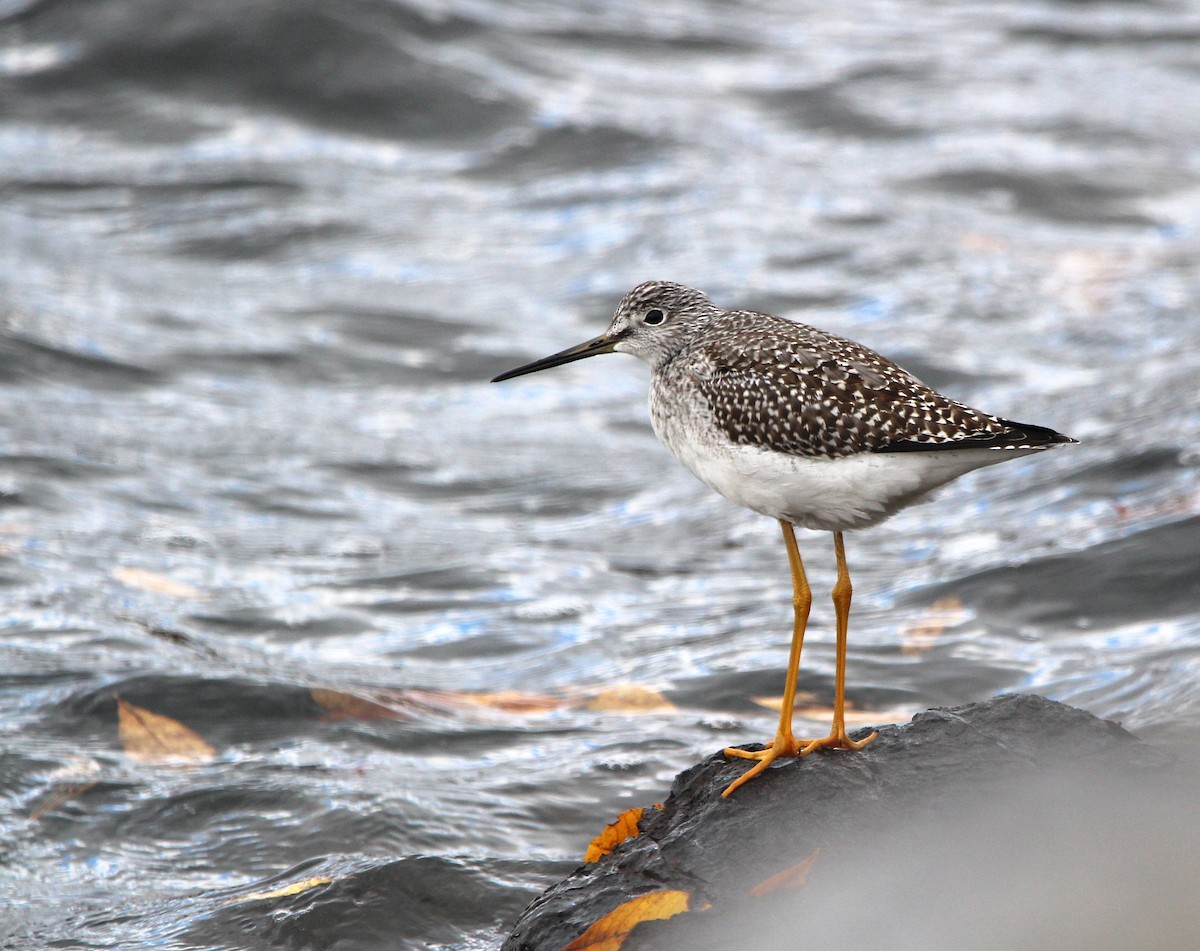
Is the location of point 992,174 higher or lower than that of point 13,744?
higher

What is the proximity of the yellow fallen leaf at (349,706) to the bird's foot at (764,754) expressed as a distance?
3055mm

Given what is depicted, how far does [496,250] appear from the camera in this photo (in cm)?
1492

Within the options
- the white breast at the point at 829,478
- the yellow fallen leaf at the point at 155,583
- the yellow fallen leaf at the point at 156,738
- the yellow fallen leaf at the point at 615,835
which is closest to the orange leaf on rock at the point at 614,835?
the yellow fallen leaf at the point at 615,835

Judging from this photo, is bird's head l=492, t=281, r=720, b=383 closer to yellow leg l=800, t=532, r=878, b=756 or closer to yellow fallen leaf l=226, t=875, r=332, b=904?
yellow leg l=800, t=532, r=878, b=756

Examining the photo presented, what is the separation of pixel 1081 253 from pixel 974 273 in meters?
1.32

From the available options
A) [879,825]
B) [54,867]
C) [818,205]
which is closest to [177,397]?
[54,867]

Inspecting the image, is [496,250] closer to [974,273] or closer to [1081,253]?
[974,273]

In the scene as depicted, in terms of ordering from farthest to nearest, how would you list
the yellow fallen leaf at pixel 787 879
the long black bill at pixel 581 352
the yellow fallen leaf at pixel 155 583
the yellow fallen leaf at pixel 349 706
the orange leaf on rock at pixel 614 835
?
the yellow fallen leaf at pixel 155 583, the yellow fallen leaf at pixel 349 706, the long black bill at pixel 581 352, the orange leaf on rock at pixel 614 835, the yellow fallen leaf at pixel 787 879

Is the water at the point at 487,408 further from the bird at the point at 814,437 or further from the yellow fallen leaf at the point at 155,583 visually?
the bird at the point at 814,437

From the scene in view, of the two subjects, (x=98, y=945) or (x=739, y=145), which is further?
(x=739, y=145)

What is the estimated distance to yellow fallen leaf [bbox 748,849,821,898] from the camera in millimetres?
4312

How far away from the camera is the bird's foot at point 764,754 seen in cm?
487

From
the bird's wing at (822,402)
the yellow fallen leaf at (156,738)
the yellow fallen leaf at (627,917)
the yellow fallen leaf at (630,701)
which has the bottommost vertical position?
the yellow fallen leaf at (156,738)

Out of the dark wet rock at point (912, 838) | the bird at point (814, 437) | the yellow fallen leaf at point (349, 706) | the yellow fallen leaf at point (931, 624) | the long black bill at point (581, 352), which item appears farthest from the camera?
the yellow fallen leaf at point (931, 624)
